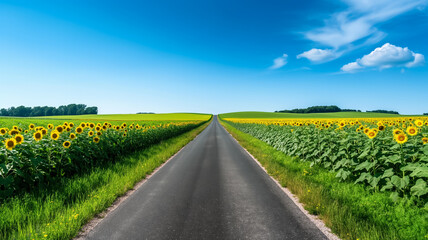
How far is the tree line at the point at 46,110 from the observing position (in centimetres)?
10309

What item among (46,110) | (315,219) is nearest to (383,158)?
(315,219)

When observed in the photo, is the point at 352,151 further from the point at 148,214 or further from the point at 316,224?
the point at 148,214

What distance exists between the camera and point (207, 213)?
4387 mm

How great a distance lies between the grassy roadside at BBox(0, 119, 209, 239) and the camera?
3.52 metres

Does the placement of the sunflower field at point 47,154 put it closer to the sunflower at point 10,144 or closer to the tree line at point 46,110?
the sunflower at point 10,144

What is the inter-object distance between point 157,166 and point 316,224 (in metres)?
6.91

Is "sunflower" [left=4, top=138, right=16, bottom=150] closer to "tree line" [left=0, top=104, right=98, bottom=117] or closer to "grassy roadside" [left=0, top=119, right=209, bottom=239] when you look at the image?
"grassy roadside" [left=0, top=119, right=209, bottom=239]

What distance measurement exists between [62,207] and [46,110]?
139 m

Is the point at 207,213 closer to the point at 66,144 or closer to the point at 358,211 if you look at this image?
the point at 358,211

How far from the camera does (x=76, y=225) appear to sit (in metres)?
3.77

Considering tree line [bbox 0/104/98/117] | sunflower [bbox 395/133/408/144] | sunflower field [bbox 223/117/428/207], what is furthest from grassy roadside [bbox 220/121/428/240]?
tree line [bbox 0/104/98/117]

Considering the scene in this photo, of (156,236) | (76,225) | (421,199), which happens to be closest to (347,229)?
(421,199)

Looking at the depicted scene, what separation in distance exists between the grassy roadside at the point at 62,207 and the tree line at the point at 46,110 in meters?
127

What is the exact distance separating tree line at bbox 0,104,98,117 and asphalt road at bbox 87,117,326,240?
422 feet
